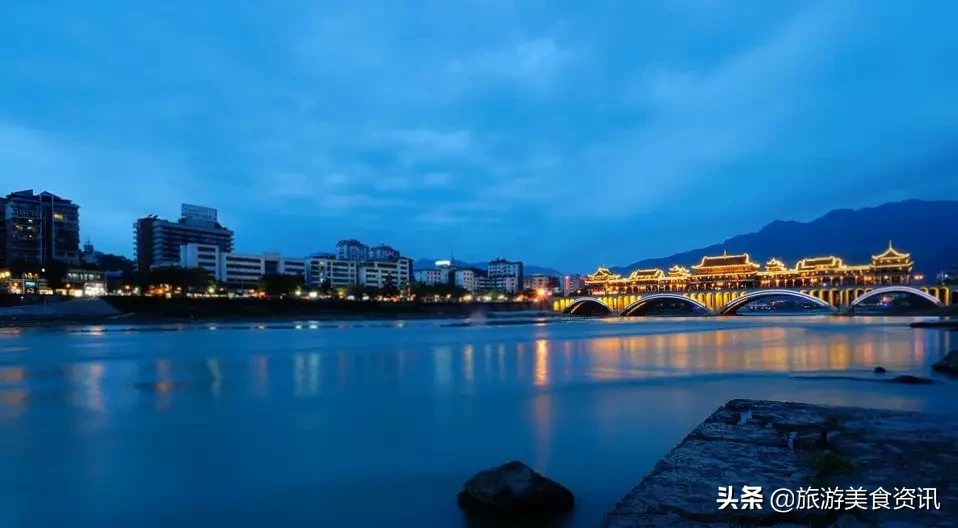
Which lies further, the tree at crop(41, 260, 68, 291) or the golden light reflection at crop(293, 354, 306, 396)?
the tree at crop(41, 260, 68, 291)

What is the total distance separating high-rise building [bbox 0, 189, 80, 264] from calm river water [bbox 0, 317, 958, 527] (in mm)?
79700

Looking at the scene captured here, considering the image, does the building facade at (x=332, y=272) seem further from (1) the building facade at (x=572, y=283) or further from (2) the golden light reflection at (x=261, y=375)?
(2) the golden light reflection at (x=261, y=375)

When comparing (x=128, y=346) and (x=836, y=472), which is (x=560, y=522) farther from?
(x=128, y=346)

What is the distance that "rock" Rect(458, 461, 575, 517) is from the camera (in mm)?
6977

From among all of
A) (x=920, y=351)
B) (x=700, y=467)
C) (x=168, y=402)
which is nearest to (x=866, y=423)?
(x=700, y=467)

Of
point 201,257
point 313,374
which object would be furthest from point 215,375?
point 201,257

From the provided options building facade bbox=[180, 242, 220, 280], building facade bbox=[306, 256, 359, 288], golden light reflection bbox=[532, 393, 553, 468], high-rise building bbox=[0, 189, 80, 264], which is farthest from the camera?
building facade bbox=[306, 256, 359, 288]

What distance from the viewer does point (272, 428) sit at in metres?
12.7

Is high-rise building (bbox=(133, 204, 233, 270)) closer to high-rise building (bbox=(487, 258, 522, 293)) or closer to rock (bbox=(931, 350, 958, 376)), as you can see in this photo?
high-rise building (bbox=(487, 258, 522, 293))

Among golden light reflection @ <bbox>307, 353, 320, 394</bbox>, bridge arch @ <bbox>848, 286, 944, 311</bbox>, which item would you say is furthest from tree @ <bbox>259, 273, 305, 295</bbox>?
bridge arch @ <bbox>848, 286, 944, 311</bbox>

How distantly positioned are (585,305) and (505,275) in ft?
249

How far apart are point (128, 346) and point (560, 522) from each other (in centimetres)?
3703

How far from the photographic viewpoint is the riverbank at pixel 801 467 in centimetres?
542

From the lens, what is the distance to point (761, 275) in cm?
9406
